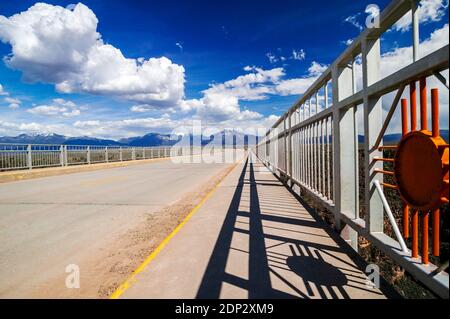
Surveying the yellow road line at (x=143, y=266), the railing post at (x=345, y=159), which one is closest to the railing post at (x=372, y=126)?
the railing post at (x=345, y=159)

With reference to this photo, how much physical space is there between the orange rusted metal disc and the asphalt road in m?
3.85

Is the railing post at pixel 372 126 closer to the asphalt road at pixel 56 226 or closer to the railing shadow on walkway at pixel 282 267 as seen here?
the railing shadow on walkway at pixel 282 267

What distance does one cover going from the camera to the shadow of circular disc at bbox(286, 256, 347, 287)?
3406 mm

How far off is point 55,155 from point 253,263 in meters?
19.8

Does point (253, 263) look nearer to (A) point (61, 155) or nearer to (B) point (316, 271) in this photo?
(B) point (316, 271)

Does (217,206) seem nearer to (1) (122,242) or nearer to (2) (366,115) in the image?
(1) (122,242)

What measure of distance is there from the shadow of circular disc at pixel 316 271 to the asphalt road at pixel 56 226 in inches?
111

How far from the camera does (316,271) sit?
368 cm

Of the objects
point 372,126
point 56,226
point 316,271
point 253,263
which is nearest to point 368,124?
point 372,126

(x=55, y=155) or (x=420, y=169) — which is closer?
(x=420, y=169)

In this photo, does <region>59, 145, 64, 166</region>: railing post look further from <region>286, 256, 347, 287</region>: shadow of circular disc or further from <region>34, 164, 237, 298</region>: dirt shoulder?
<region>286, 256, 347, 287</region>: shadow of circular disc

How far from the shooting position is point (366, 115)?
364cm
